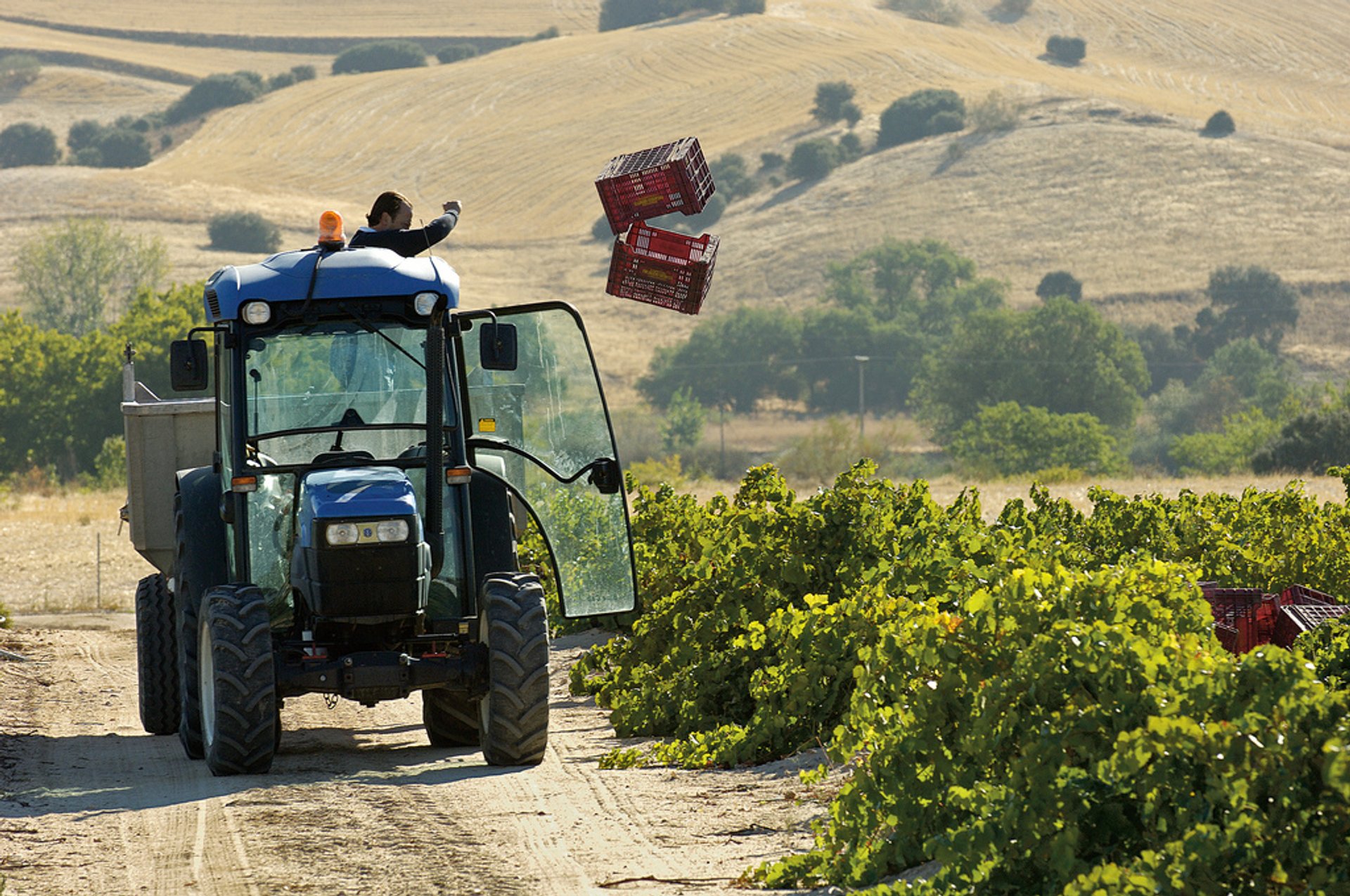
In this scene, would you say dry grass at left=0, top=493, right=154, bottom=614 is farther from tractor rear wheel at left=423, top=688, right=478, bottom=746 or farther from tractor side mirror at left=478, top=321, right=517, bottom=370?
tractor side mirror at left=478, top=321, right=517, bottom=370

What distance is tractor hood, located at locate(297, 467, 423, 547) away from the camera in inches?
312

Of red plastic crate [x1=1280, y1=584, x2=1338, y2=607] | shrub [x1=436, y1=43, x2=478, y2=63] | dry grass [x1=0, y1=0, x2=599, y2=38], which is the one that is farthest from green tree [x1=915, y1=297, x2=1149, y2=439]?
dry grass [x1=0, y1=0, x2=599, y2=38]

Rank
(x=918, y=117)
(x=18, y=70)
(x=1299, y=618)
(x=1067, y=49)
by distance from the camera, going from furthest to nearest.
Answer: (x=18, y=70), (x=1067, y=49), (x=918, y=117), (x=1299, y=618)

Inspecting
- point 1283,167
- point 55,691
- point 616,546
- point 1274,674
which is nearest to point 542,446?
point 616,546

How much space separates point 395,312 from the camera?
8734mm

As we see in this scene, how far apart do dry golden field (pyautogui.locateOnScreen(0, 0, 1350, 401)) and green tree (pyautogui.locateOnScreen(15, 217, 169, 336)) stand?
74.3 inches

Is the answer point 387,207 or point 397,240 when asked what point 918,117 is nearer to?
point 387,207

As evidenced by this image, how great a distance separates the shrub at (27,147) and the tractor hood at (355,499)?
11119 cm

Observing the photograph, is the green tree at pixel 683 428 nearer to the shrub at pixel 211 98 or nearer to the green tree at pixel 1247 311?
the green tree at pixel 1247 311

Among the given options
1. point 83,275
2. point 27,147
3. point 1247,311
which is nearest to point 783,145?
point 1247,311

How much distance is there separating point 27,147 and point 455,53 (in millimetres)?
32528

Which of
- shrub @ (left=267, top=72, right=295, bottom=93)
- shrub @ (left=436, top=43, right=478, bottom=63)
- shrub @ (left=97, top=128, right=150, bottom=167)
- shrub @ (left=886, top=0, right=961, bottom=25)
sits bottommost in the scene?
shrub @ (left=97, top=128, right=150, bottom=167)

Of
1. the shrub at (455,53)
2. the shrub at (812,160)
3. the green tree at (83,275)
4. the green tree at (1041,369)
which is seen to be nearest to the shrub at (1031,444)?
the green tree at (1041,369)

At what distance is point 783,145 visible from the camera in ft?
348
